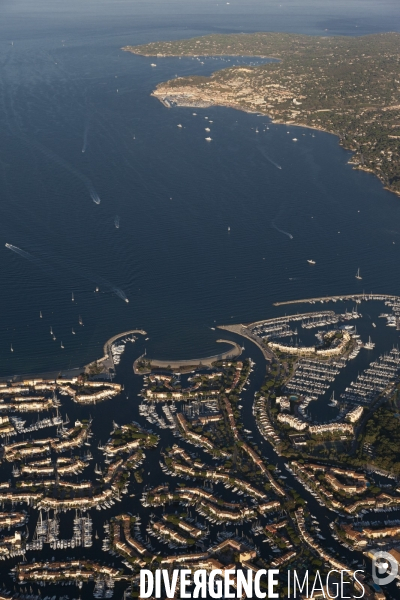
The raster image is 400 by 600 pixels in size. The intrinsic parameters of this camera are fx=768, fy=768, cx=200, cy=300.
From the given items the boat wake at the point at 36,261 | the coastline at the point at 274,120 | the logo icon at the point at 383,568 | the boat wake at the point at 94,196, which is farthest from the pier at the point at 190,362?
the coastline at the point at 274,120

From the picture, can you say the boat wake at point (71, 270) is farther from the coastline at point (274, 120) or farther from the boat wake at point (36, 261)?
the coastline at point (274, 120)

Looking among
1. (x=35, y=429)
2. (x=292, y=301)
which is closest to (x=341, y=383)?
(x=292, y=301)

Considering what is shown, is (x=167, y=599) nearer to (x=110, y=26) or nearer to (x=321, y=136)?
(x=321, y=136)

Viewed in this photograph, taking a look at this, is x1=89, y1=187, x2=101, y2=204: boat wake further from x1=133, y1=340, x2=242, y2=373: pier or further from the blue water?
x1=133, y1=340, x2=242, y2=373: pier

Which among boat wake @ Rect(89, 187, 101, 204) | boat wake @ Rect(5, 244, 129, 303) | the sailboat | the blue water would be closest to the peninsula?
the blue water

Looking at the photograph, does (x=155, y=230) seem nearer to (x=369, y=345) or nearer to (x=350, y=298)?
(x=350, y=298)

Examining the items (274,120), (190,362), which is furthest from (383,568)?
(274,120)

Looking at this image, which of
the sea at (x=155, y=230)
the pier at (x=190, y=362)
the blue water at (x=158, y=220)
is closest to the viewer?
the pier at (x=190, y=362)
